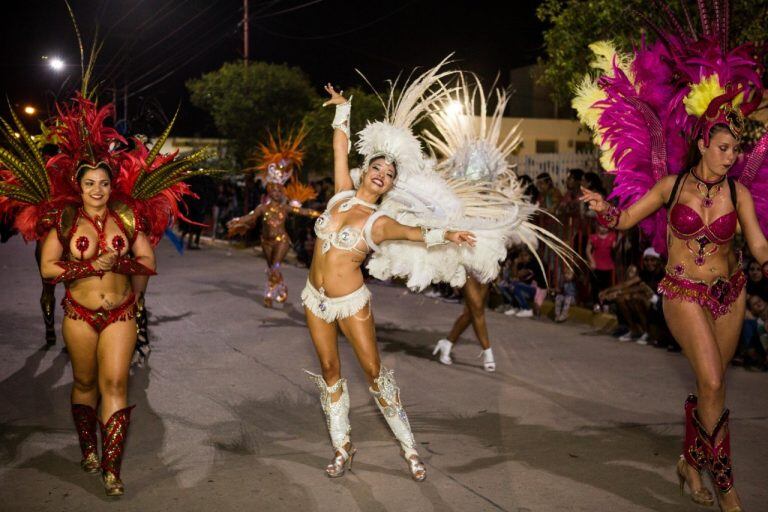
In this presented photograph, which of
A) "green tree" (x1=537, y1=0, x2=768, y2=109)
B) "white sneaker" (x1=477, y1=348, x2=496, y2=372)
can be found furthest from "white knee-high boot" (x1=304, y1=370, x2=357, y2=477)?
"green tree" (x1=537, y1=0, x2=768, y2=109)

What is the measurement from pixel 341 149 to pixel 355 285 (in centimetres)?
105

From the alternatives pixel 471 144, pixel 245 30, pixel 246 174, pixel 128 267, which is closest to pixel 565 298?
pixel 471 144

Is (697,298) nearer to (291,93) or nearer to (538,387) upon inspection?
(538,387)

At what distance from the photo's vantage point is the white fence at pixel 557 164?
13273 millimetres

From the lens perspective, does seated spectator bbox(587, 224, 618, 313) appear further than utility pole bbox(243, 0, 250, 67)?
No

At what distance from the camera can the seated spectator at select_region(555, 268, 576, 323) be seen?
11.6 metres

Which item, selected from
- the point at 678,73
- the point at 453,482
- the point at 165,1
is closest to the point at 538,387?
the point at 453,482

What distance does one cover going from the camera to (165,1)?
23.5 meters

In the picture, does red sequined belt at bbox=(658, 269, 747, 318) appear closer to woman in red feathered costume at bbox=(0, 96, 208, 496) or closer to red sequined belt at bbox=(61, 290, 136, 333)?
woman in red feathered costume at bbox=(0, 96, 208, 496)

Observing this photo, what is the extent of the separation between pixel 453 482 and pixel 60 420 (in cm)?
319

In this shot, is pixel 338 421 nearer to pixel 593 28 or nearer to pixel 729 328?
pixel 729 328

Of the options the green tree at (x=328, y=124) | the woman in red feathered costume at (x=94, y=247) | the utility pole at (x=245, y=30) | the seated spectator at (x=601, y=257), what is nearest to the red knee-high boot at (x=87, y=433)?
the woman in red feathered costume at (x=94, y=247)

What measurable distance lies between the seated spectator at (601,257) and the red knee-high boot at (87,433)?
7590 mm

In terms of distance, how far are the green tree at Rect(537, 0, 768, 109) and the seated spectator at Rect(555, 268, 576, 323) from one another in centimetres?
295
